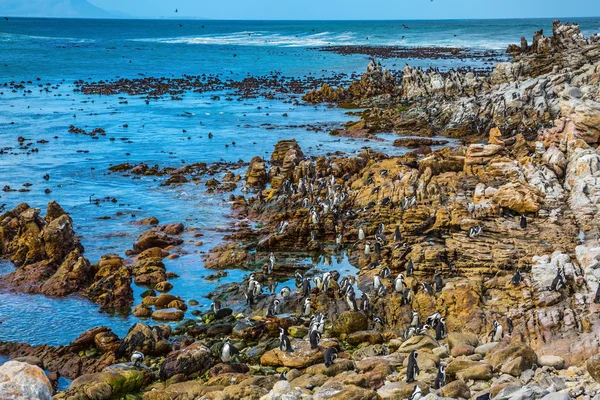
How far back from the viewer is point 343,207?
28.5 meters

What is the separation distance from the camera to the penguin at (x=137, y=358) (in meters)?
16.8

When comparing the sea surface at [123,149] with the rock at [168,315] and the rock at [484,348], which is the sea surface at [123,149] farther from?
the rock at [484,348]

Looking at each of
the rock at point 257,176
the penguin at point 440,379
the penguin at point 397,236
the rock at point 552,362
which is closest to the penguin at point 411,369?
the penguin at point 440,379

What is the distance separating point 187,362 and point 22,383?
5.97 metres

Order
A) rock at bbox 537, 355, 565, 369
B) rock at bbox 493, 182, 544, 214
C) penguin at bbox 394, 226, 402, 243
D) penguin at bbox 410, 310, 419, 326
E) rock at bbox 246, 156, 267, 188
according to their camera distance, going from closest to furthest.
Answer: rock at bbox 537, 355, 565, 369
penguin at bbox 410, 310, 419, 326
penguin at bbox 394, 226, 402, 243
rock at bbox 493, 182, 544, 214
rock at bbox 246, 156, 267, 188

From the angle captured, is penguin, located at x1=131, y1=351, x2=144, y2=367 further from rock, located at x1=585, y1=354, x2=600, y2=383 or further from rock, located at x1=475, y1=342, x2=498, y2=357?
rock, located at x1=585, y1=354, x2=600, y2=383

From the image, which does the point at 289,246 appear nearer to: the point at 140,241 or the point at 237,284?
the point at 237,284

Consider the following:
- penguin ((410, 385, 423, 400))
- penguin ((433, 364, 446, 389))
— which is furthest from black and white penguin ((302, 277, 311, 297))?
penguin ((410, 385, 423, 400))

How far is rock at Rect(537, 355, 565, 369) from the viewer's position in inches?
579

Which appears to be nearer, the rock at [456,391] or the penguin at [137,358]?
the rock at [456,391]

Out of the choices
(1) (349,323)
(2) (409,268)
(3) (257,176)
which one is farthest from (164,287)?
(3) (257,176)

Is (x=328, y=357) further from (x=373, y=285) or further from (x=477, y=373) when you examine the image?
(x=373, y=285)

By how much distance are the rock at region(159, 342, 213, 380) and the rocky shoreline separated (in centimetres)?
5

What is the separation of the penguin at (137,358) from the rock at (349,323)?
5.69m
